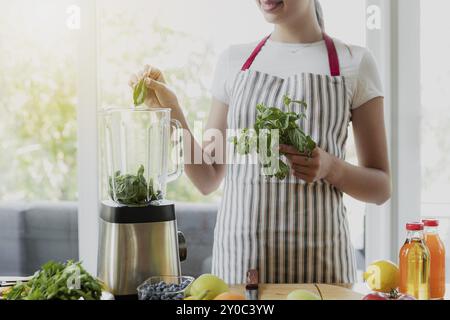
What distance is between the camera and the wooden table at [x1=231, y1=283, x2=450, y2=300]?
1.14 metres

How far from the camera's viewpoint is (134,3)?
164 centimetres

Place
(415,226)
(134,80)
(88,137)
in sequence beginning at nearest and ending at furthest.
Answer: (415,226)
(134,80)
(88,137)

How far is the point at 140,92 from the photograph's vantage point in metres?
1.44

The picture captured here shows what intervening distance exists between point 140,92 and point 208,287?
57 cm

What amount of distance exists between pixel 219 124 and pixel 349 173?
1.10ft

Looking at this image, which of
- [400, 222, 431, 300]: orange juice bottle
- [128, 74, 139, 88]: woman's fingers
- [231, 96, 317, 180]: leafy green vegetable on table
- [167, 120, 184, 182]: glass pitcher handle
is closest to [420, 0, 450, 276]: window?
[231, 96, 317, 180]: leafy green vegetable on table

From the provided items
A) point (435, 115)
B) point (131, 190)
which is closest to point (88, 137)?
point (131, 190)

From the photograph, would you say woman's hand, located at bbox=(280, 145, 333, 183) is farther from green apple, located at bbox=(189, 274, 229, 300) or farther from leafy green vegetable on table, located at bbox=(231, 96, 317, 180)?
green apple, located at bbox=(189, 274, 229, 300)

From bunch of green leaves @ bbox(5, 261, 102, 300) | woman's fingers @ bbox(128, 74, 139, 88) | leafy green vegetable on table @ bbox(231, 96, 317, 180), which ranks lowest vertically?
bunch of green leaves @ bbox(5, 261, 102, 300)

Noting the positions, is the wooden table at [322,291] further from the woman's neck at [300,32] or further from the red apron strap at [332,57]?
the woman's neck at [300,32]

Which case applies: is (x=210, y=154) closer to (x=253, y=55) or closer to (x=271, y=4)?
(x=253, y=55)

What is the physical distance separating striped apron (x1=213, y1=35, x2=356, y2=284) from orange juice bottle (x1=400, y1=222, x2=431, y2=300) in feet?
1.02
